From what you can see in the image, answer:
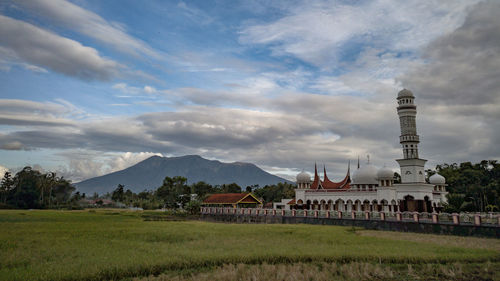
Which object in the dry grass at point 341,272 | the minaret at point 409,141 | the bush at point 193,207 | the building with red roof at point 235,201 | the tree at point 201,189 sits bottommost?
the dry grass at point 341,272

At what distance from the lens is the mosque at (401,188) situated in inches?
1630

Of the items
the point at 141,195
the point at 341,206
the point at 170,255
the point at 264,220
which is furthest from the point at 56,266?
the point at 141,195

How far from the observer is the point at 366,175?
161 ft

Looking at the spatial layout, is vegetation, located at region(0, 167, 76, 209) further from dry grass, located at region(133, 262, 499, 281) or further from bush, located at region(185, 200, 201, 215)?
dry grass, located at region(133, 262, 499, 281)

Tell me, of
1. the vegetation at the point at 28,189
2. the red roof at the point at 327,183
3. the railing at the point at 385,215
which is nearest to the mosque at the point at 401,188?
the red roof at the point at 327,183

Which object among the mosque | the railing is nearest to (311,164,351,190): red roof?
the mosque

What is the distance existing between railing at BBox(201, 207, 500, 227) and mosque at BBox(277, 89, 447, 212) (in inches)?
225

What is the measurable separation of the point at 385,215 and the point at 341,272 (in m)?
22.4

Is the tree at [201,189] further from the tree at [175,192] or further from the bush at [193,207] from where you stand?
the bush at [193,207]

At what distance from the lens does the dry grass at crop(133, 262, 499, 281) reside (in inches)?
477

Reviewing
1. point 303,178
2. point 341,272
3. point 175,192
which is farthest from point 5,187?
point 341,272

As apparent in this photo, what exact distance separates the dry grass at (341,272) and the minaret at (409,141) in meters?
28.8

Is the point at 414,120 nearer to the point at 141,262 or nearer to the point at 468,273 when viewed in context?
the point at 468,273

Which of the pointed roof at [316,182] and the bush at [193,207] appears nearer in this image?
Result: the pointed roof at [316,182]
